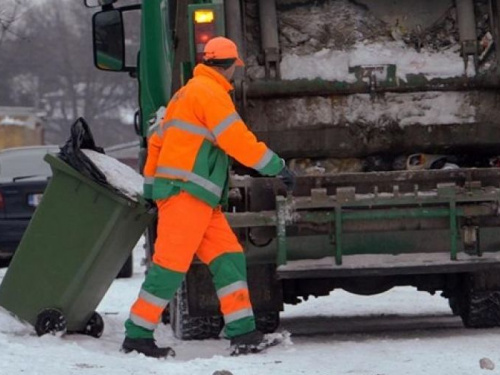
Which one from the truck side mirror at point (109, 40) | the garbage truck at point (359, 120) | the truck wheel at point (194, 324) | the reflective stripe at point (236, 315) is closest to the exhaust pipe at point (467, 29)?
the garbage truck at point (359, 120)

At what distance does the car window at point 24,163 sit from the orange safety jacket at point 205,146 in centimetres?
660

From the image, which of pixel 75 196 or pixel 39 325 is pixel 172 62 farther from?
pixel 39 325

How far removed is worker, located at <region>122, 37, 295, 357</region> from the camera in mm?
6500

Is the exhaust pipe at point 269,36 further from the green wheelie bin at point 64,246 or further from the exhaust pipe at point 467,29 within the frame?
the green wheelie bin at point 64,246

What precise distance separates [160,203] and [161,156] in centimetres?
22

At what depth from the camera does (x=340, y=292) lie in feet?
37.6

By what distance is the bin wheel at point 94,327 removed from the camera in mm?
7320

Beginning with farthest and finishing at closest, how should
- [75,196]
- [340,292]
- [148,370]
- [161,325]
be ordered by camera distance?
[340,292] → [161,325] → [75,196] → [148,370]

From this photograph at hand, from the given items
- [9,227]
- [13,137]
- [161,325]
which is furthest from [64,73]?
[161,325]

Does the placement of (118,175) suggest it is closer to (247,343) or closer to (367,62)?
(247,343)

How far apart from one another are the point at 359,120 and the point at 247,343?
1.80 m

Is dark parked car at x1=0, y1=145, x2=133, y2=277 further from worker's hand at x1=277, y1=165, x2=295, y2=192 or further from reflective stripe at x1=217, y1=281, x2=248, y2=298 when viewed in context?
worker's hand at x1=277, y1=165, x2=295, y2=192

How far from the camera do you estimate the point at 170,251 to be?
6.51 metres

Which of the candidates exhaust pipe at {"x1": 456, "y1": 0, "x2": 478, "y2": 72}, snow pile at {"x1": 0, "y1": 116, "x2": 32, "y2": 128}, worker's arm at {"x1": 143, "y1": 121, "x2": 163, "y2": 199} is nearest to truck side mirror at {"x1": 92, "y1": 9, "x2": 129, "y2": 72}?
exhaust pipe at {"x1": 456, "y1": 0, "x2": 478, "y2": 72}
